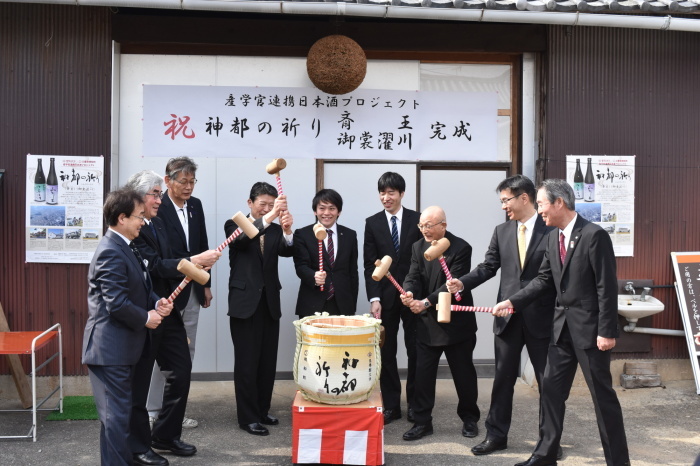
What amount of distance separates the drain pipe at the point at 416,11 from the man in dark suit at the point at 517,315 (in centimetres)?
167

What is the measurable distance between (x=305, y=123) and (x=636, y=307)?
351 cm

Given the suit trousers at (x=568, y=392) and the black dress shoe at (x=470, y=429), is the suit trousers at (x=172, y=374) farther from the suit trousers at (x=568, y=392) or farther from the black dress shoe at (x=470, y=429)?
the suit trousers at (x=568, y=392)

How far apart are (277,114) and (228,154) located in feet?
1.96

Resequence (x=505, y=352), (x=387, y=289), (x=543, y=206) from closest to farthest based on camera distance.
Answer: (x=543, y=206), (x=505, y=352), (x=387, y=289)

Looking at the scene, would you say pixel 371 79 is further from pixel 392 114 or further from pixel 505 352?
pixel 505 352

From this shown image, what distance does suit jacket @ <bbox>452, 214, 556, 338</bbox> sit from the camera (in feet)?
17.7

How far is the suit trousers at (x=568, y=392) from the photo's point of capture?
477cm

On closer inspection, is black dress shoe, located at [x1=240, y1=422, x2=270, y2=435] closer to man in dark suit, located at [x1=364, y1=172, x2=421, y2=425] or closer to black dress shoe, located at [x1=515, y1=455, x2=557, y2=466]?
man in dark suit, located at [x1=364, y1=172, x2=421, y2=425]

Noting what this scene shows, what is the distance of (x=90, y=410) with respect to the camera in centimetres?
634

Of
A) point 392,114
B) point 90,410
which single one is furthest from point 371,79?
point 90,410

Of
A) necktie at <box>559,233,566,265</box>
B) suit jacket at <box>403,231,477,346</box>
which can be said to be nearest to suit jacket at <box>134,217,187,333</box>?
suit jacket at <box>403,231,477,346</box>

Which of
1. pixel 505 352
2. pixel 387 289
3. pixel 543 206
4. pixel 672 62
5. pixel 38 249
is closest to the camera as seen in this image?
pixel 543 206

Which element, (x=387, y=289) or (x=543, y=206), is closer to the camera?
(x=543, y=206)

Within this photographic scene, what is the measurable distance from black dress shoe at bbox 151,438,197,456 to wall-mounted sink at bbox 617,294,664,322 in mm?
3983
